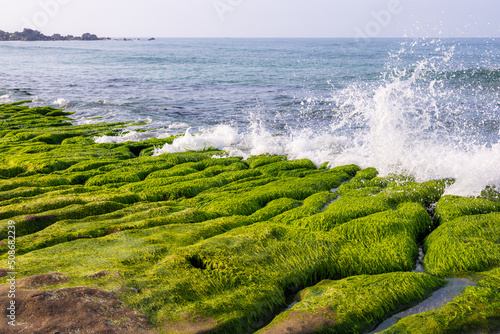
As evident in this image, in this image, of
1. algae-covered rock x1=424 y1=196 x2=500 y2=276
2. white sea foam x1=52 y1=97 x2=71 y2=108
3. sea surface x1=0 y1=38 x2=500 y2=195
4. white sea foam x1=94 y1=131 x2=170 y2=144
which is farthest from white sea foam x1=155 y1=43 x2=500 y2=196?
white sea foam x1=52 y1=97 x2=71 y2=108

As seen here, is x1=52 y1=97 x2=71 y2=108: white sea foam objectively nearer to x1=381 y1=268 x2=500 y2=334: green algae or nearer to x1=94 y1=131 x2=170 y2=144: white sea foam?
x1=94 y1=131 x2=170 y2=144: white sea foam

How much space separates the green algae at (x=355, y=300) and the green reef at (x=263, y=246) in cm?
1

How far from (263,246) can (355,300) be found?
4.20ft

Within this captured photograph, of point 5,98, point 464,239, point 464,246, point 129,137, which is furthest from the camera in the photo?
point 5,98

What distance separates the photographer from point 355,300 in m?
3.37

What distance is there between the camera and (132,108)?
18938 millimetres

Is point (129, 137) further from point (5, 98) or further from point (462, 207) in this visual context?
point (5, 98)

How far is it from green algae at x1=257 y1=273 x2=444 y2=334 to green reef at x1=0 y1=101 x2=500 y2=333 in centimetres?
1

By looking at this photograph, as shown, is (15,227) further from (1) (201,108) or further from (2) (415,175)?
(1) (201,108)

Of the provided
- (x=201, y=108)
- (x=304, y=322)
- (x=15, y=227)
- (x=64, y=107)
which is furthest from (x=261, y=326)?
(x=64, y=107)

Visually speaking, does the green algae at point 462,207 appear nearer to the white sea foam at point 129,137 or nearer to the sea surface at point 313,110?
the sea surface at point 313,110

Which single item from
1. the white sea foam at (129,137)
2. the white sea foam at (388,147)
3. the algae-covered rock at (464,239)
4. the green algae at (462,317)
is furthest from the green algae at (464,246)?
the white sea foam at (129,137)

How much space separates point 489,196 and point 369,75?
2707cm

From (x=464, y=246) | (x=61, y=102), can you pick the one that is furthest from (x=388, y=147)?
(x=61, y=102)
